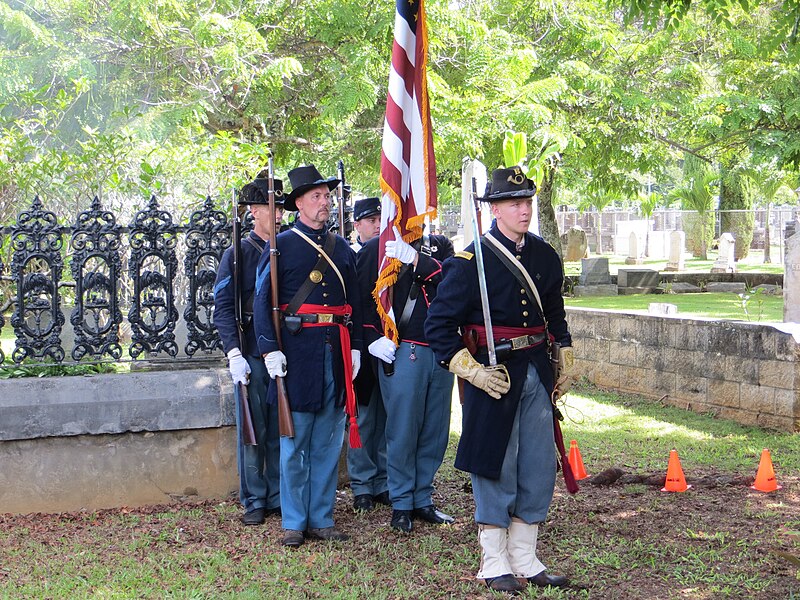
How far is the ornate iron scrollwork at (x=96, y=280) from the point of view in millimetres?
6340

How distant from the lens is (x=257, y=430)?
6340mm

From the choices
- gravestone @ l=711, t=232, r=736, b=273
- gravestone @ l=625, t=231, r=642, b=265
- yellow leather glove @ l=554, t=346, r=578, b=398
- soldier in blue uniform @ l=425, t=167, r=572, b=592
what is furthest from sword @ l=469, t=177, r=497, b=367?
gravestone @ l=625, t=231, r=642, b=265

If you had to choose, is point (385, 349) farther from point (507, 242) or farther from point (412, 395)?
point (507, 242)

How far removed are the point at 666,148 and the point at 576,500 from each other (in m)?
14.2

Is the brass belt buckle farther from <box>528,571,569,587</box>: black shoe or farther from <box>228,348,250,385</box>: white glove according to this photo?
<box>228,348,250,385</box>: white glove

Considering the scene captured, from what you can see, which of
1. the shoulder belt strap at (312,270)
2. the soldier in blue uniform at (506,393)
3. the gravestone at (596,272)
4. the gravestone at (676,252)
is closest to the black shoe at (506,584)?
the soldier in blue uniform at (506,393)

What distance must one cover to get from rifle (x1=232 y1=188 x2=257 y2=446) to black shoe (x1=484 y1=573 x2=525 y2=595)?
5.99ft

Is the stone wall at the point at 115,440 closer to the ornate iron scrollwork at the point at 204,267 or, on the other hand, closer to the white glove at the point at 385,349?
the ornate iron scrollwork at the point at 204,267

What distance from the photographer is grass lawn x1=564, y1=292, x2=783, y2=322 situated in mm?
16500

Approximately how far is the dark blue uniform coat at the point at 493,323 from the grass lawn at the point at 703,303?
10998mm

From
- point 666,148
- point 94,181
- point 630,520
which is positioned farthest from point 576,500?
point 666,148

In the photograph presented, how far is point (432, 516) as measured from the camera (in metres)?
6.15

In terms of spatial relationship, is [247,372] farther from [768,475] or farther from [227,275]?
[768,475]

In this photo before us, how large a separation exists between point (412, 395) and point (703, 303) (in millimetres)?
14234
